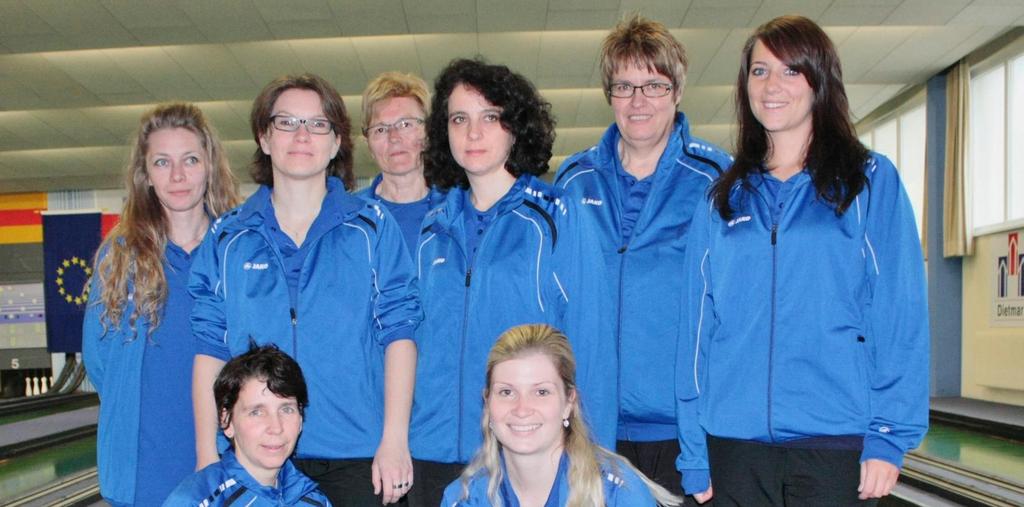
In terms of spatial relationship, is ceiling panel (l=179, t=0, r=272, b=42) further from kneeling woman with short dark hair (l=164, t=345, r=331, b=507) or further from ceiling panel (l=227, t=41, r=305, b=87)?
kneeling woman with short dark hair (l=164, t=345, r=331, b=507)

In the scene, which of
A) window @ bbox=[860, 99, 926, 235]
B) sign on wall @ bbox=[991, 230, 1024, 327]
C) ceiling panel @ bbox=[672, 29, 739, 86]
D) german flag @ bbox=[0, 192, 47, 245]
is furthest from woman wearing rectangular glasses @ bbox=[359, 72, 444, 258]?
german flag @ bbox=[0, 192, 47, 245]

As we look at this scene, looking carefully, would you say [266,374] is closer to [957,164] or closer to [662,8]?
[662,8]

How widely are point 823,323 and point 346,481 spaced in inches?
46.4

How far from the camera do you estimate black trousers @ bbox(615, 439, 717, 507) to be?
2258 millimetres

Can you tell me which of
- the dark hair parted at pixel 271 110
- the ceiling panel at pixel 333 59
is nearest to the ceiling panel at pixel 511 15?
the ceiling panel at pixel 333 59

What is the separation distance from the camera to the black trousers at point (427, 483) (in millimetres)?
2285

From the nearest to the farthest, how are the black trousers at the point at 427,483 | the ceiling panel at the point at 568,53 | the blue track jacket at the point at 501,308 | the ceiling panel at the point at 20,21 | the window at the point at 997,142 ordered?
the blue track jacket at the point at 501,308 < the black trousers at the point at 427,483 < the ceiling panel at the point at 20,21 < the ceiling panel at the point at 568,53 < the window at the point at 997,142

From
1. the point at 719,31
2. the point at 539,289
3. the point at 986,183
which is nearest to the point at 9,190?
the point at 719,31

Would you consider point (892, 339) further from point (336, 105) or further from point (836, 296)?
point (336, 105)

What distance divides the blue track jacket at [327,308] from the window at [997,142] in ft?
31.7

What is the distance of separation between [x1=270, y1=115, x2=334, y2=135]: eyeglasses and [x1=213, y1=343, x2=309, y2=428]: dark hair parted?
0.56m

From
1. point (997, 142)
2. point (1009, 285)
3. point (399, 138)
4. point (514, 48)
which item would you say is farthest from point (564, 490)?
point (997, 142)

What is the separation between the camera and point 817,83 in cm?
199

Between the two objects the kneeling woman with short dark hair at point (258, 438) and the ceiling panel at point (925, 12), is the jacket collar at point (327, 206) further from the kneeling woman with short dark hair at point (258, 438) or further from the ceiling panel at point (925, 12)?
the ceiling panel at point (925, 12)
